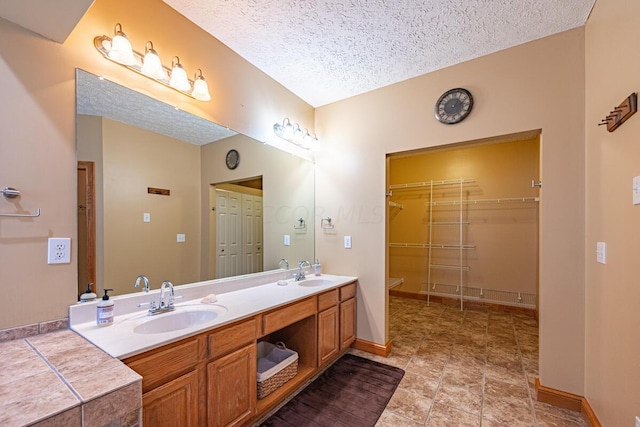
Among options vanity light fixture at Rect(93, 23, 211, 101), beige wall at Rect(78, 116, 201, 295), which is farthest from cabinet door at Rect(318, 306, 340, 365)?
vanity light fixture at Rect(93, 23, 211, 101)

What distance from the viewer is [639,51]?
3.97ft

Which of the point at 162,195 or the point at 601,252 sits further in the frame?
the point at 162,195

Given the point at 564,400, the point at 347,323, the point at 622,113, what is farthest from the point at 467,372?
the point at 622,113

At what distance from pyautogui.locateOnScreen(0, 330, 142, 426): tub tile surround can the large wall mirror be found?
48 cm

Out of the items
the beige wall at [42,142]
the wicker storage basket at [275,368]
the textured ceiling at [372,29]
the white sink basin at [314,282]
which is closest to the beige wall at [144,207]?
the beige wall at [42,142]

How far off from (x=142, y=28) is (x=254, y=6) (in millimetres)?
704

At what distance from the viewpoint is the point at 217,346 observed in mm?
1435

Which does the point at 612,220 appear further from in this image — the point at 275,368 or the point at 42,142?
the point at 42,142

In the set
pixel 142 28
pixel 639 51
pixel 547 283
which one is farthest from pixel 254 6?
pixel 547 283

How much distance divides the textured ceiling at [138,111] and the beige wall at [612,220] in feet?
8.00

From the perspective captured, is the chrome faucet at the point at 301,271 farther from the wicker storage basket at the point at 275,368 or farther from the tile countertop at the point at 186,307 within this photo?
the wicker storage basket at the point at 275,368

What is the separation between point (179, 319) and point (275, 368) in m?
0.77

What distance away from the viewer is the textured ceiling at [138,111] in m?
1.46

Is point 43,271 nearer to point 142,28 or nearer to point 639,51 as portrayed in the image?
point 142,28
